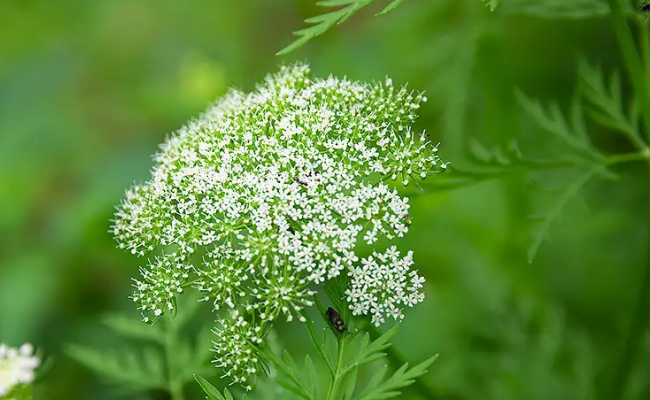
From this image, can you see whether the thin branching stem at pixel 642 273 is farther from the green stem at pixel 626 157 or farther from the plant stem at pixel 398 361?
the plant stem at pixel 398 361

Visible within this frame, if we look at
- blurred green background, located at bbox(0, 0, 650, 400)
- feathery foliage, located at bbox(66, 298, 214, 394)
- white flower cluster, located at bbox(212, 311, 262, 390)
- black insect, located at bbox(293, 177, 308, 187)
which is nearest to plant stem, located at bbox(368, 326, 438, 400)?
white flower cluster, located at bbox(212, 311, 262, 390)

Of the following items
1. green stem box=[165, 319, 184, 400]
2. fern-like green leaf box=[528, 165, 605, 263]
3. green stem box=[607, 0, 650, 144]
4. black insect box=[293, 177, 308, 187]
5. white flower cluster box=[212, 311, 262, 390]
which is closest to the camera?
white flower cluster box=[212, 311, 262, 390]

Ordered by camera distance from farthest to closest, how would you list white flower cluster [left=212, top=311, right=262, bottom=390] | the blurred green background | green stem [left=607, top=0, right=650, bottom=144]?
the blurred green background < green stem [left=607, top=0, right=650, bottom=144] < white flower cluster [left=212, top=311, right=262, bottom=390]

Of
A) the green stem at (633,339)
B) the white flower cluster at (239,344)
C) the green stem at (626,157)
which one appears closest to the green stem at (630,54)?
the green stem at (626,157)

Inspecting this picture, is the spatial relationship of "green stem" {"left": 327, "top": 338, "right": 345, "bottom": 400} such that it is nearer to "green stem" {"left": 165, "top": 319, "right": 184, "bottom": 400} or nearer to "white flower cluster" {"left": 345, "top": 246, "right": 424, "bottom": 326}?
"white flower cluster" {"left": 345, "top": 246, "right": 424, "bottom": 326}

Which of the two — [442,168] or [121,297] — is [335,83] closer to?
[442,168]

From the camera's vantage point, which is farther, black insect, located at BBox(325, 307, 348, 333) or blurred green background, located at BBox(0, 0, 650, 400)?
blurred green background, located at BBox(0, 0, 650, 400)

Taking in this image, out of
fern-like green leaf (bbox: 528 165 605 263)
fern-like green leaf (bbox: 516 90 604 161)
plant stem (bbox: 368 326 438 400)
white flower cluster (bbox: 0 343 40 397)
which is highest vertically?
white flower cluster (bbox: 0 343 40 397)

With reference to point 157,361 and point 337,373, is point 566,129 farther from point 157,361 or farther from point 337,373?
point 157,361
